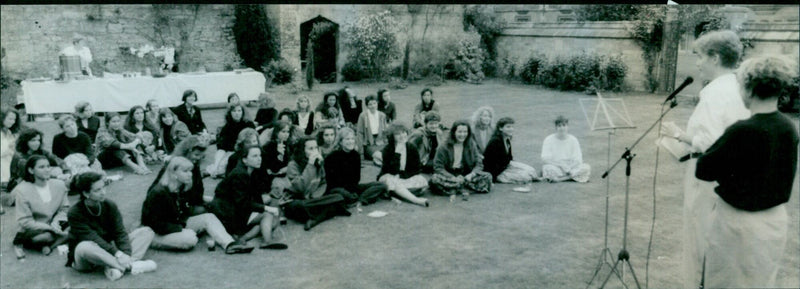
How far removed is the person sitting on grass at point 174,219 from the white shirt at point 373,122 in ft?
10.1

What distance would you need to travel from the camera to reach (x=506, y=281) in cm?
393

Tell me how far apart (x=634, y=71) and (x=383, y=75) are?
5.55 meters

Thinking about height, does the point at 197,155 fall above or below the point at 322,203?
above

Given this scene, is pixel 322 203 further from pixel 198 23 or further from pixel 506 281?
pixel 198 23

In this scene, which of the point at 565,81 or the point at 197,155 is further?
the point at 565,81

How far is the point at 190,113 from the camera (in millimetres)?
7523

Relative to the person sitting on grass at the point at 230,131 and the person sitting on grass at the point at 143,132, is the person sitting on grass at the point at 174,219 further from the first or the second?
the person sitting on grass at the point at 143,132

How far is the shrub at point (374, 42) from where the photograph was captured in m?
14.8

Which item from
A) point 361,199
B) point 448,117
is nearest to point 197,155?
point 361,199

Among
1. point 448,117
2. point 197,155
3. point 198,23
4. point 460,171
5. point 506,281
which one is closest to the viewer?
point 506,281

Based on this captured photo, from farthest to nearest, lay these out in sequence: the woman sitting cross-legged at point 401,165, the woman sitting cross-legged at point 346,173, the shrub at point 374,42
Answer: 1. the shrub at point 374,42
2. the woman sitting cross-legged at point 401,165
3. the woman sitting cross-legged at point 346,173

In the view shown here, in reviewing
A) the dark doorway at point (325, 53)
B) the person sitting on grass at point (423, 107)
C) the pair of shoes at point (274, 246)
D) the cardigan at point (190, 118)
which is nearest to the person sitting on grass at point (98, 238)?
the pair of shoes at point (274, 246)

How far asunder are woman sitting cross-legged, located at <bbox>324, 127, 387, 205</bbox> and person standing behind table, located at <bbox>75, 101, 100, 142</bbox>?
3.02 metres

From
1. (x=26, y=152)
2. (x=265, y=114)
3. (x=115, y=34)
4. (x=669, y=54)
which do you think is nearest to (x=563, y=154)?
(x=265, y=114)
